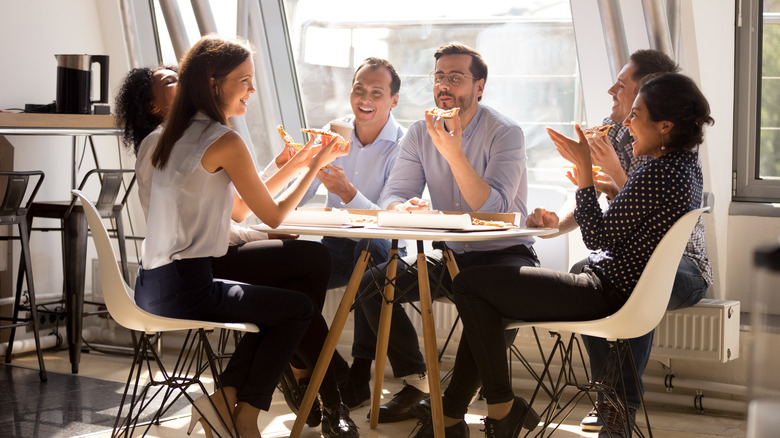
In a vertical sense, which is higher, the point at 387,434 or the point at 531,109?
the point at 531,109

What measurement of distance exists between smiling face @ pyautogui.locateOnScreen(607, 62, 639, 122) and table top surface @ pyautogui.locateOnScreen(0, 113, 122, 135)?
2.17 m

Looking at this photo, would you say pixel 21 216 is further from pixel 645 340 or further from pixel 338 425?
pixel 645 340

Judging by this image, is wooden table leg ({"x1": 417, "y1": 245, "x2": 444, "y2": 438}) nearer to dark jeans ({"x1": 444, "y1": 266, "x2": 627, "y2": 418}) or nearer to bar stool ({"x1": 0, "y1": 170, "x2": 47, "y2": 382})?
dark jeans ({"x1": 444, "y1": 266, "x2": 627, "y2": 418})

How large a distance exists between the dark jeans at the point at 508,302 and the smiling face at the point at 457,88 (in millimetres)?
915

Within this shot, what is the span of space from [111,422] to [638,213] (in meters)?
2.09

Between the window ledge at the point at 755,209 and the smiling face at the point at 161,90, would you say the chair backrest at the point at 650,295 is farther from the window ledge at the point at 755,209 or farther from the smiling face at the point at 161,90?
the smiling face at the point at 161,90

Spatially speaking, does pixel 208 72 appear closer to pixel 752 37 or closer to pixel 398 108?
pixel 398 108

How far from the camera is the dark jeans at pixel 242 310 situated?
264 centimetres

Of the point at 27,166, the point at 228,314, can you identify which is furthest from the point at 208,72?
the point at 27,166

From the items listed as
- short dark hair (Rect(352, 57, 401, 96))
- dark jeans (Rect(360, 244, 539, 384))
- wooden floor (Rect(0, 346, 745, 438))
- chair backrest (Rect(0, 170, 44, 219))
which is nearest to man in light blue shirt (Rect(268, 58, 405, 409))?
short dark hair (Rect(352, 57, 401, 96))

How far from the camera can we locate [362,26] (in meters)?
4.61

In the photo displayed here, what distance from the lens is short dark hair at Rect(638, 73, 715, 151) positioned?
2719mm

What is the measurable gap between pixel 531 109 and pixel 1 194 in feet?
8.48

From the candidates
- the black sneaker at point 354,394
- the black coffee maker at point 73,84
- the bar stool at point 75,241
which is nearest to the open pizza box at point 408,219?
the black sneaker at point 354,394
